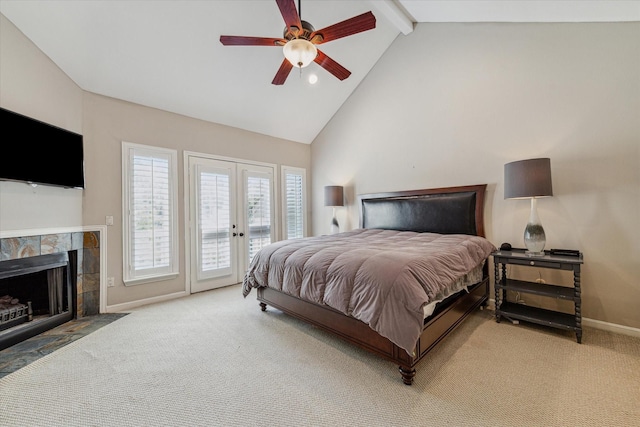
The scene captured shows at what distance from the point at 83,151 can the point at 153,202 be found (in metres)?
0.92

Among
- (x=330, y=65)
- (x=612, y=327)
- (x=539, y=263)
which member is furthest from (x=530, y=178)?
(x=330, y=65)

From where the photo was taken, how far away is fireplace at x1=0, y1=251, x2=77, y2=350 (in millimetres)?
2531

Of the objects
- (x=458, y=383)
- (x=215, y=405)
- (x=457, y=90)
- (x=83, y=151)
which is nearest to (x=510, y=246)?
(x=458, y=383)

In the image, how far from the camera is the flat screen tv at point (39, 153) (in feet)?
7.81

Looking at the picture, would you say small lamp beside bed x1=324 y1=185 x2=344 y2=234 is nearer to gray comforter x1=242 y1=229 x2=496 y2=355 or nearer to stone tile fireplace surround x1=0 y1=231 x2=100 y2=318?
gray comforter x1=242 y1=229 x2=496 y2=355

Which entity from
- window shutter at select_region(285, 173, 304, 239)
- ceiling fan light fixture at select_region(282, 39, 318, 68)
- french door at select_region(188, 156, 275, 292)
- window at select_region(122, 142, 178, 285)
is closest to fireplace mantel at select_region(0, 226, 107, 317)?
window at select_region(122, 142, 178, 285)

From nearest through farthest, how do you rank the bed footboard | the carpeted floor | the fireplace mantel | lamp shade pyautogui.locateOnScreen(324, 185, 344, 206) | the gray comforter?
the gray comforter, the bed footboard, the carpeted floor, the fireplace mantel, lamp shade pyautogui.locateOnScreen(324, 185, 344, 206)

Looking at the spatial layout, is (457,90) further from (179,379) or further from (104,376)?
(104,376)

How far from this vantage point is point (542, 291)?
253 centimetres

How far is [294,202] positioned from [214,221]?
1681 millimetres

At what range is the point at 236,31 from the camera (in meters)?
3.10

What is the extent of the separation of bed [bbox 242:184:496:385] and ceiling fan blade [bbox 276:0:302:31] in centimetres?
191

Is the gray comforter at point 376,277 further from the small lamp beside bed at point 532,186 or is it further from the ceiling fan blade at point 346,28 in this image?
the ceiling fan blade at point 346,28

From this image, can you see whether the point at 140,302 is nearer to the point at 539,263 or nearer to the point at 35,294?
the point at 35,294
